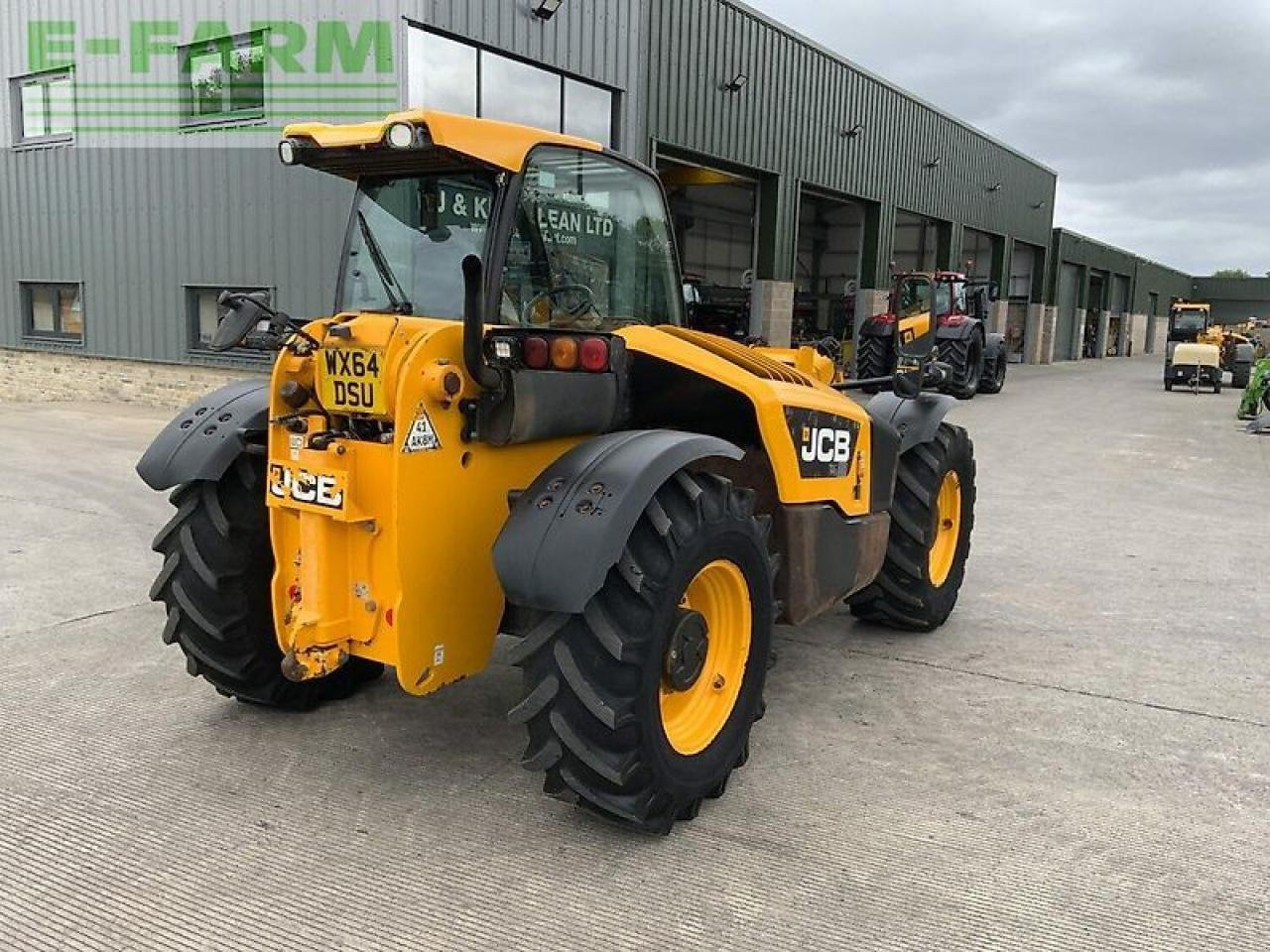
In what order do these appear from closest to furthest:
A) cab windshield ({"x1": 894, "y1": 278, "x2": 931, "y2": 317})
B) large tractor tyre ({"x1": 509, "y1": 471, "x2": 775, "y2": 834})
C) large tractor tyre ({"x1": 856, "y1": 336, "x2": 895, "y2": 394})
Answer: large tractor tyre ({"x1": 509, "y1": 471, "x2": 775, "y2": 834}) < large tractor tyre ({"x1": 856, "y1": 336, "x2": 895, "y2": 394}) < cab windshield ({"x1": 894, "y1": 278, "x2": 931, "y2": 317})

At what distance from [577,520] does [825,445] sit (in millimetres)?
1488

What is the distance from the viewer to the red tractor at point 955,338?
20.1 metres

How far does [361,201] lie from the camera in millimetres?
3844

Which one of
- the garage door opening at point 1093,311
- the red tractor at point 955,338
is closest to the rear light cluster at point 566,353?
the red tractor at point 955,338

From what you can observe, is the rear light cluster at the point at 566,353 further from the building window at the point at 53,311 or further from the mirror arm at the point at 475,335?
the building window at the point at 53,311

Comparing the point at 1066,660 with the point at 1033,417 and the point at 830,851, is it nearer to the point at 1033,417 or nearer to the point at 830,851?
the point at 830,851

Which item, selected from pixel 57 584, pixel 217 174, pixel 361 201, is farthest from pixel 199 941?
pixel 217 174

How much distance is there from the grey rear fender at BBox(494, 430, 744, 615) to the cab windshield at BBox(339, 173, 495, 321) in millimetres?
771

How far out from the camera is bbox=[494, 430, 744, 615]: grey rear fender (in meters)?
2.93

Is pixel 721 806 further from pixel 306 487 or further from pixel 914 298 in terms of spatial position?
pixel 914 298

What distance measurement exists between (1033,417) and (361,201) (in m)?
16.3

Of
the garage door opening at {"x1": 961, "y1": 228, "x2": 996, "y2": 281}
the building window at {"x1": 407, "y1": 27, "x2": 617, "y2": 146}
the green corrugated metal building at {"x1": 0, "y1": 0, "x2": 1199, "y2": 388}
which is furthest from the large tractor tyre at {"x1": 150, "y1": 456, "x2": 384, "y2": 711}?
the garage door opening at {"x1": 961, "y1": 228, "x2": 996, "y2": 281}

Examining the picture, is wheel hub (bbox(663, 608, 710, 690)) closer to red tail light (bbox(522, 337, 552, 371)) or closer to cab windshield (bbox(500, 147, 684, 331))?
red tail light (bbox(522, 337, 552, 371))

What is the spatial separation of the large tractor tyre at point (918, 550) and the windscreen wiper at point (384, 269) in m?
2.66
